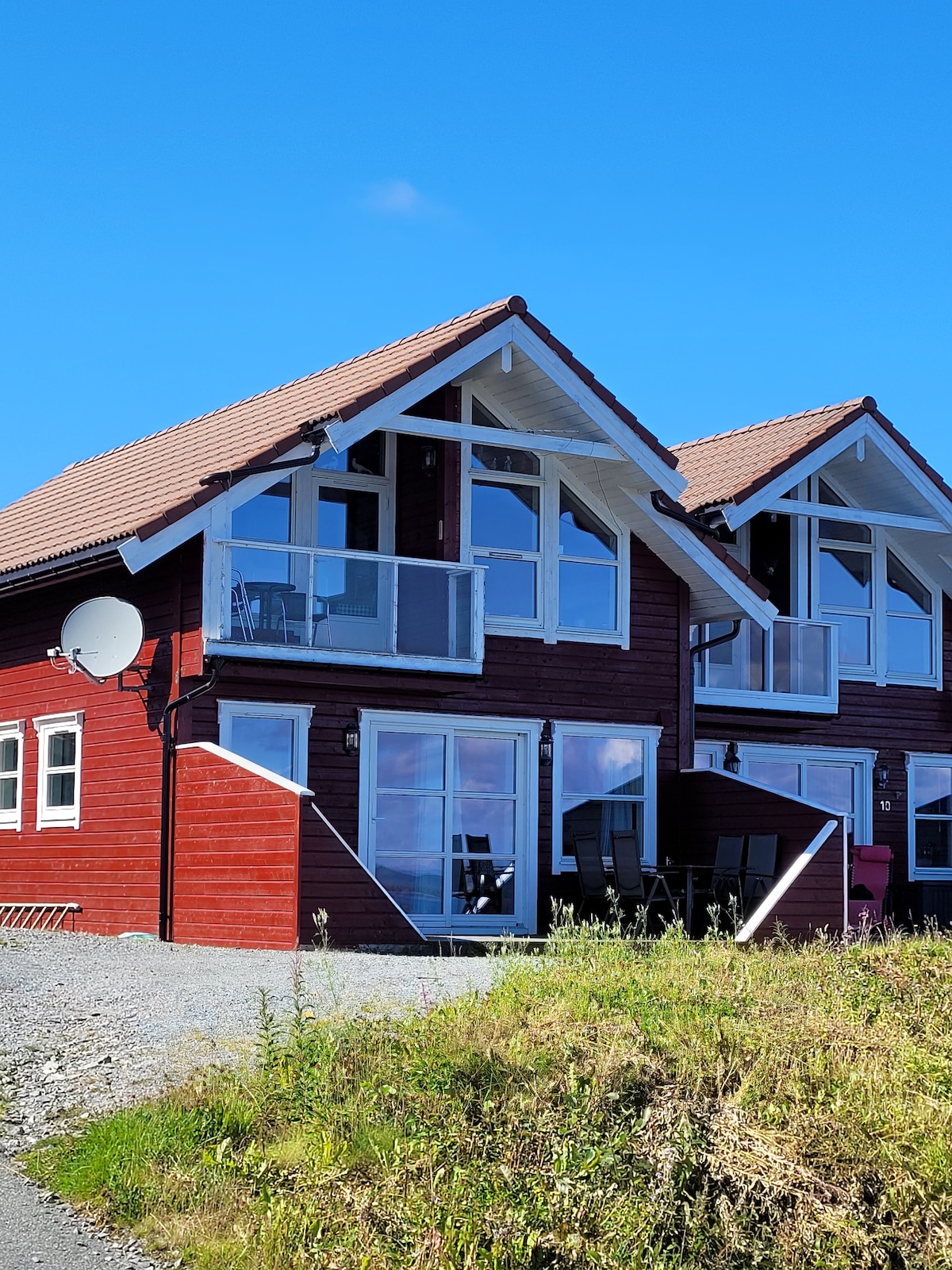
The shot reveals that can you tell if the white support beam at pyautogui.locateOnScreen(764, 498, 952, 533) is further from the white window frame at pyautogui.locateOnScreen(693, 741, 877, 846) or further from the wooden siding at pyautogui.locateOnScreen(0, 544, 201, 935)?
the wooden siding at pyautogui.locateOnScreen(0, 544, 201, 935)

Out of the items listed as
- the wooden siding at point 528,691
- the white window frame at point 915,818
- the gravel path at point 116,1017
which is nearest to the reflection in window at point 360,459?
the wooden siding at point 528,691

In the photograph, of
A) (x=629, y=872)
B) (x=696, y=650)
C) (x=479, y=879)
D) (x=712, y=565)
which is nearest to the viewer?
(x=629, y=872)

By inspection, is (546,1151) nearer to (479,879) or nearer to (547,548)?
(479,879)

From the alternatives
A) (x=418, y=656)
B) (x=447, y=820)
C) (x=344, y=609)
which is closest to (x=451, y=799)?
(x=447, y=820)

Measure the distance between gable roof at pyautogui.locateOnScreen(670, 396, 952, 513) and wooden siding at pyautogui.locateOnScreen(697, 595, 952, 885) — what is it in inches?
117

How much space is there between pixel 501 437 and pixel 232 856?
5806mm

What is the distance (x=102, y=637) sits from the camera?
17.5 m

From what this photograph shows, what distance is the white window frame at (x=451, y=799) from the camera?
1820cm

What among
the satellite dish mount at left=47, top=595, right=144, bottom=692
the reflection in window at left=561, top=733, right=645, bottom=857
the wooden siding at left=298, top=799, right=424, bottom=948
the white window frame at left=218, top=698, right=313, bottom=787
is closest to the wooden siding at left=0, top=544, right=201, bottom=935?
the satellite dish mount at left=47, top=595, right=144, bottom=692

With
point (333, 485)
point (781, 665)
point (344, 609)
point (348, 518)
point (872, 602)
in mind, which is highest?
point (333, 485)

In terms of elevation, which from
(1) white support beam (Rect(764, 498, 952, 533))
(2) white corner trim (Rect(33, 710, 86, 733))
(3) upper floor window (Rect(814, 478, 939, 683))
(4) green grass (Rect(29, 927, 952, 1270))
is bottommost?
(4) green grass (Rect(29, 927, 952, 1270))

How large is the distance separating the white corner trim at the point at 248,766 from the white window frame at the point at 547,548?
376 centimetres

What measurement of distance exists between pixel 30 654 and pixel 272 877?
6.53m

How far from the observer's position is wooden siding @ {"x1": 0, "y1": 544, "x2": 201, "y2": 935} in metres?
17.4
